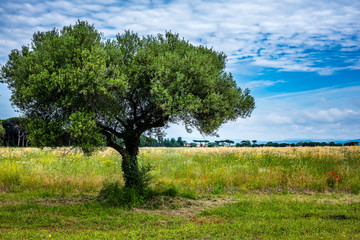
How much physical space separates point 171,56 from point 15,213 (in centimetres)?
898

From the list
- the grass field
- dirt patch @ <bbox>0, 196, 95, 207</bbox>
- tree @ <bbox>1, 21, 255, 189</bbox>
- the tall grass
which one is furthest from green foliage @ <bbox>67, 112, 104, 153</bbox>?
the tall grass

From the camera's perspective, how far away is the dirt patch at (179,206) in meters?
12.3

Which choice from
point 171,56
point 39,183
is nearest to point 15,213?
point 39,183

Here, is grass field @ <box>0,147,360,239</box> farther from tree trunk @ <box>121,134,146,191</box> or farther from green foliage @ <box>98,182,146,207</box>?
tree trunk @ <box>121,134,146,191</box>

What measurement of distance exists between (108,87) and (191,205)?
6.55 metres

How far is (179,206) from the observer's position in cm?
1321

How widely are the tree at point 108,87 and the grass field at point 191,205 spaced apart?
72.0 inches

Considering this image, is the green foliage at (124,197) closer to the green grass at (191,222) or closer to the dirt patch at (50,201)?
the green grass at (191,222)

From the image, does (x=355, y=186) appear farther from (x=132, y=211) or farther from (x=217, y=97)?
(x=132, y=211)

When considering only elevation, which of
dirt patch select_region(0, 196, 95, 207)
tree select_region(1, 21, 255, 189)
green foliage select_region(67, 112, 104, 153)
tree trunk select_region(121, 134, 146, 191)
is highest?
tree select_region(1, 21, 255, 189)

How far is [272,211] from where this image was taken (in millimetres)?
12461

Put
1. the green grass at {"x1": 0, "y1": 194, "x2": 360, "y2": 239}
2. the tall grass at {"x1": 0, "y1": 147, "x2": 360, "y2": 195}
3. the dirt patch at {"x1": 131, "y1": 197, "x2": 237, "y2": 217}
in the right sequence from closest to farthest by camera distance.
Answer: the green grass at {"x1": 0, "y1": 194, "x2": 360, "y2": 239} < the dirt patch at {"x1": 131, "y1": 197, "x2": 237, "y2": 217} < the tall grass at {"x1": 0, "y1": 147, "x2": 360, "y2": 195}

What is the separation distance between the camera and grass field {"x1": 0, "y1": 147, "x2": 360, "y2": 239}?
9.73 meters

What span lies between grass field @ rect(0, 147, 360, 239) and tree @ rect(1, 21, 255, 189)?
183cm
